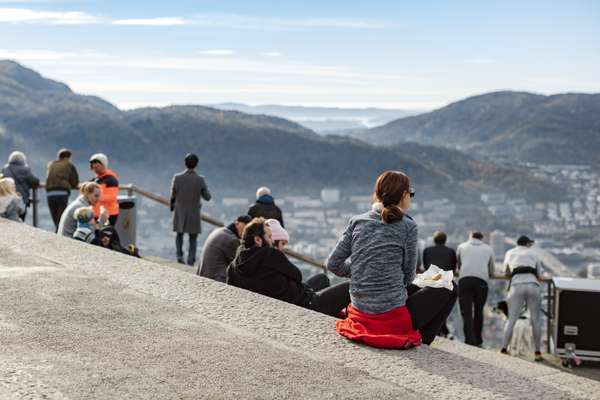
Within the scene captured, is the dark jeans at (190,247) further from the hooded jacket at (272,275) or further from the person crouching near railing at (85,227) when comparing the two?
the hooded jacket at (272,275)

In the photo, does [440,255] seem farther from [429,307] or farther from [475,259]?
[429,307]

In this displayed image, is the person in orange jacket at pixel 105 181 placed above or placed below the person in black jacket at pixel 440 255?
above

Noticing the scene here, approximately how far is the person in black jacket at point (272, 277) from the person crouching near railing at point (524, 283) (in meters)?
4.23

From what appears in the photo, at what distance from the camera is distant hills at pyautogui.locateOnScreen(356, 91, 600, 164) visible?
142 metres

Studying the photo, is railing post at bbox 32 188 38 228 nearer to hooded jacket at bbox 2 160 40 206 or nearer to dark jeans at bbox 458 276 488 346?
hooded jacket at bbox 2 160 40 206

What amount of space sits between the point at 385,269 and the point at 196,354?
1294 millimetres

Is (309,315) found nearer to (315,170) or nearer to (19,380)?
(19,380)

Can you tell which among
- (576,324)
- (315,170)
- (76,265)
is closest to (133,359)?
(76,265)

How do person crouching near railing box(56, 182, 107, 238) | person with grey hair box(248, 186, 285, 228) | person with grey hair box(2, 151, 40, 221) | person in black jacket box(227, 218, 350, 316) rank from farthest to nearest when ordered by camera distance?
person with grey hair box(2, 151, 40, 221) < person with grey hair box(248, 186, 285, 228) < person crouching near railing box(56, 182, 107, 238) < person in black jacket box(227, 218, 350, 316)

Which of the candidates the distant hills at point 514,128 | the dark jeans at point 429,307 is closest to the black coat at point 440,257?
the dark jeans at point 429,307

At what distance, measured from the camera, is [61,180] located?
13.1m

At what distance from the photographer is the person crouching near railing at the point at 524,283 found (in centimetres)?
1075

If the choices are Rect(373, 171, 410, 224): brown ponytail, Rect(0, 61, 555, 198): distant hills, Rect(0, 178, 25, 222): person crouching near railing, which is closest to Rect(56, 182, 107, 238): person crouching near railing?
Rect(0, 178, 25, 222): person crouching near railing

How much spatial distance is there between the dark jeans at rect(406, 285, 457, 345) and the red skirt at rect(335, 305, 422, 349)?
0.10 metres
